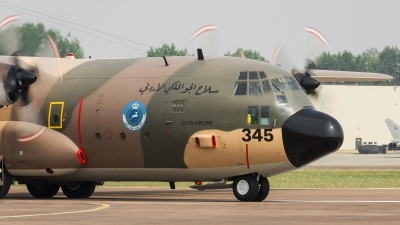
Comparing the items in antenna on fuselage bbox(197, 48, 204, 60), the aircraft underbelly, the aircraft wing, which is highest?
antenna on fuselage bbox(197, 48, 204, 60)

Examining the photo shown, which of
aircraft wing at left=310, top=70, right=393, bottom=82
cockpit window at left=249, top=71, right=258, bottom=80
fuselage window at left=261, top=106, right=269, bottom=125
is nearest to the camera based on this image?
fuselage window at left=261, top=106, right=269, bottom=125

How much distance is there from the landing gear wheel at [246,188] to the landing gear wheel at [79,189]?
670 cm

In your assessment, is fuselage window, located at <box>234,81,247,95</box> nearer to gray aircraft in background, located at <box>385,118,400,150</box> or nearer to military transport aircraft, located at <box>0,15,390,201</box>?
military transport aircraft, located at <box>0,15,390,201</box>

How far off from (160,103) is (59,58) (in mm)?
4807

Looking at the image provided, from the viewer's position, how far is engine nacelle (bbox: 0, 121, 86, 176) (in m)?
26.4

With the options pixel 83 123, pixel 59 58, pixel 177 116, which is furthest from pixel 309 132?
pixel 59 58

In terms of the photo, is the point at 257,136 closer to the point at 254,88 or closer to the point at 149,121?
the point at 254,88

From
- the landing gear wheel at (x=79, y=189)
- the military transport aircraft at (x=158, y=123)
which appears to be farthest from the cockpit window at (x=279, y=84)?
the landing gear wheel at (x=79, y=189)

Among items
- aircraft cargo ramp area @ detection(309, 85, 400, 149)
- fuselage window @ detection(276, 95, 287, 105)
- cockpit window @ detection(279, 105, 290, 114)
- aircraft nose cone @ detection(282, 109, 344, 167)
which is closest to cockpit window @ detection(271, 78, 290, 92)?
fuselage window @ detection(276, 95, 287, 105)

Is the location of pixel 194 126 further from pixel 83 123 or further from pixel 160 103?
pixel 83 123

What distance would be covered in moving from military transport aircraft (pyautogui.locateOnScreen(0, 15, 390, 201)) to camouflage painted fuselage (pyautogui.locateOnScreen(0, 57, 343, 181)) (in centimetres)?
3

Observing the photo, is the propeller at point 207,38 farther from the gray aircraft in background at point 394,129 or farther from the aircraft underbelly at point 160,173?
the gray aircraft in background at point 394,129

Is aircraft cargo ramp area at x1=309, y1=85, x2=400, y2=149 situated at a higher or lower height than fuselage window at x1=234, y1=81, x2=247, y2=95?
higher

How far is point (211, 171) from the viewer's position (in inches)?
975
